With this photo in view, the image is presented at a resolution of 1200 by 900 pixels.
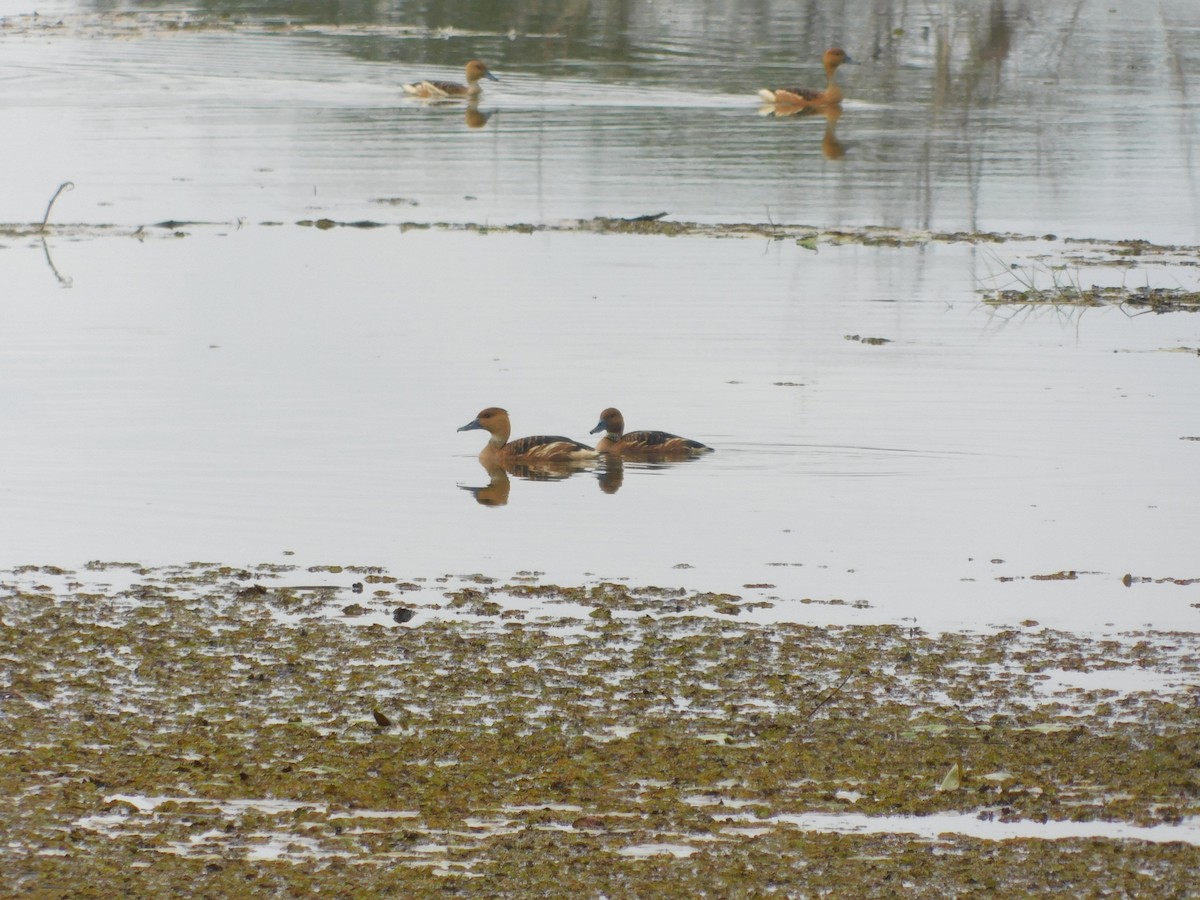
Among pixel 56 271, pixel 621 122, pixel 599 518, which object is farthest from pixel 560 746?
pixel 621 122

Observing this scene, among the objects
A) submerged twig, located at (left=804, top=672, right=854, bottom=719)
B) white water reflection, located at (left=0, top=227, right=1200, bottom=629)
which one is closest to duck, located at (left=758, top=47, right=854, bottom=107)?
white water reflection, located at (left=0, top=227, right=1200, bottom=629)

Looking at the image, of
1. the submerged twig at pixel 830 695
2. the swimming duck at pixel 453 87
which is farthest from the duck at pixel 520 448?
the swimming duck at pixel 453 87

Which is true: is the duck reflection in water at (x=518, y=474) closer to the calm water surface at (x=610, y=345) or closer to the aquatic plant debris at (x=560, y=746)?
the calm water surface at (x=610, y=345)

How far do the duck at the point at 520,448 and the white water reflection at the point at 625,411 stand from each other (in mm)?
172

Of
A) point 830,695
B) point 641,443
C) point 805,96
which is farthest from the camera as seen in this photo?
point 805,96

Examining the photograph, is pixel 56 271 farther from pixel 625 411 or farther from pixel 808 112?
pixel 808 112

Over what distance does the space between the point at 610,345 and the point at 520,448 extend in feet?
11.0

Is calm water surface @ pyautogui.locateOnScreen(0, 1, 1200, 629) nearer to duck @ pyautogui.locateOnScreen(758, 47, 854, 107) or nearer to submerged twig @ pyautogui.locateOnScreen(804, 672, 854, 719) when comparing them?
duck @ pyautogui.locateOnScreen(758, 47, 854, 107)

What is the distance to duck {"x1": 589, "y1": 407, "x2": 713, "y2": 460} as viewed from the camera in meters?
12.4

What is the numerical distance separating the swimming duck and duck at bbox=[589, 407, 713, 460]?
2155 centimetres

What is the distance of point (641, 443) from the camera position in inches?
489

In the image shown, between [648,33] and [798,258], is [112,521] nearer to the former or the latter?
[798,258]

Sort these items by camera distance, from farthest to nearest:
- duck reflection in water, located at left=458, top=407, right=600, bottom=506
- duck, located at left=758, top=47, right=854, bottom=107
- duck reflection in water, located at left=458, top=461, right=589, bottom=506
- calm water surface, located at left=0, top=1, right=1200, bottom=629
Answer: duck, located at left=758, top=47, right=854, bottom=107 → duck reflection in water, located at left=458, top=407, right=600, bottom=506 → duck reflection in water, located at left=458, top=461, right=589, bottom=506 → calm water surface, located at left=0, top=1, right=1200, bottom=629

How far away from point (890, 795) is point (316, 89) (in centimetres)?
2888
